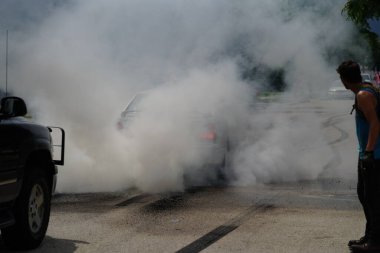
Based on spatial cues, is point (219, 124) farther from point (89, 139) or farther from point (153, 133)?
point (89, 139)

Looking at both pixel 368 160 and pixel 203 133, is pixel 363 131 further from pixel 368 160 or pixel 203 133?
pixel 203 133

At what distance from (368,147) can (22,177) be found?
9.99 feet

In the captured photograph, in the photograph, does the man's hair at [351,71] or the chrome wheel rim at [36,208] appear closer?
the man's hair at [351,71]

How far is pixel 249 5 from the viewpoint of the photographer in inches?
444

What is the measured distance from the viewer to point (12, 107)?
5.79 meters

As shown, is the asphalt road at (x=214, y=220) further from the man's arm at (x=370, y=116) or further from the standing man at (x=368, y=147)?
the man's arm at (x=370, y=116)

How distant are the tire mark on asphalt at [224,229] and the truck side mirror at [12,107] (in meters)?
1.94

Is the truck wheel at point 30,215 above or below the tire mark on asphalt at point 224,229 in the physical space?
above

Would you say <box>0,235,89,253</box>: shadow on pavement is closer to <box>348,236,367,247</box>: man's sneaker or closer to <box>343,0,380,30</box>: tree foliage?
<box>348,236,367,247</box>: man's sneaker

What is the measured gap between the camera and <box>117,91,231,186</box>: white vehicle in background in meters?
9.75

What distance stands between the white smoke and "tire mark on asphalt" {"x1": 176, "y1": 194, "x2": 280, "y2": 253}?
189 cm

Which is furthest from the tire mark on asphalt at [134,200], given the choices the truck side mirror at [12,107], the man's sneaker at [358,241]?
the man's sneaker at [358,241]

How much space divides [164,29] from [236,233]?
5.57 meters

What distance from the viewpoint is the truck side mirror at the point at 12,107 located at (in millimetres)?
5711
